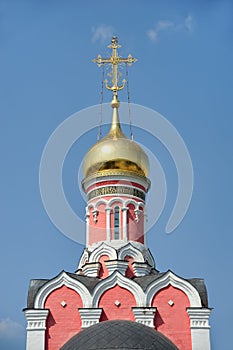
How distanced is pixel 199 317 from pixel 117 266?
2575 millimetres

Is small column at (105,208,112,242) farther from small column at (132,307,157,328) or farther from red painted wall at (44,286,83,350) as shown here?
small column at (132,307,157,328)

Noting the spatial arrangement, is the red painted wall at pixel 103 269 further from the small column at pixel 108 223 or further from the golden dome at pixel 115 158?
the golden dome at pixel 115 158

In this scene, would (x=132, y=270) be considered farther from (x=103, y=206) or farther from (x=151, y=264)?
(x=103, y=206)

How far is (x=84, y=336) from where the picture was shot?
9.87 meters

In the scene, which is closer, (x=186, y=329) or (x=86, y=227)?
(x=186, y=329)

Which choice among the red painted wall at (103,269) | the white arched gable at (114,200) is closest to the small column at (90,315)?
the red painted wall at (103,269)

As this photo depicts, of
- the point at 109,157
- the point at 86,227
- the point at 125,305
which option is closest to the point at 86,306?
the point at 125,305

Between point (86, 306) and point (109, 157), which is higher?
point (109, 157)

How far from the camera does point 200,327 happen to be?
14164 millimetres

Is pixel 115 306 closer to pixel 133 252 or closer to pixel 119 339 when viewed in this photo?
pixel 133 252

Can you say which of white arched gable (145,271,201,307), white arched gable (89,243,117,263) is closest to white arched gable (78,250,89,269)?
white arched gable (89,243,117,263)

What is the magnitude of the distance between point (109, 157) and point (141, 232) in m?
2.20

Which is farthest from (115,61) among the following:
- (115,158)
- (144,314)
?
(144,314)

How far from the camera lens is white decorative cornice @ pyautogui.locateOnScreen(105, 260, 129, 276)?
15.8 metres
